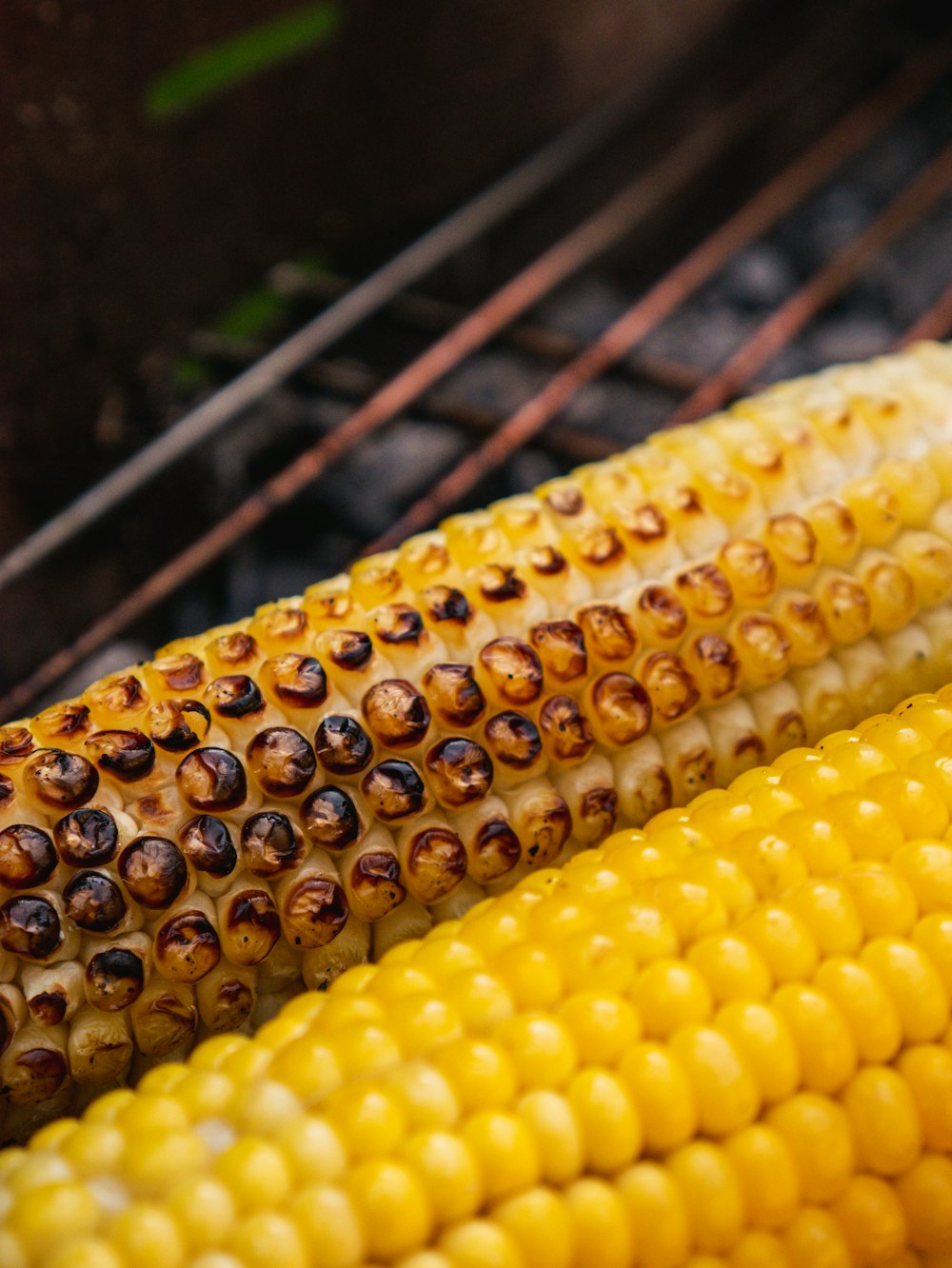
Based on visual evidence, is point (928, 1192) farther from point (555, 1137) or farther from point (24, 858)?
point (24, 858)

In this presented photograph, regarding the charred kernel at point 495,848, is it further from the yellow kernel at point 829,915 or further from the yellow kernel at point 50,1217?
the yellow kernel at point 50,1217

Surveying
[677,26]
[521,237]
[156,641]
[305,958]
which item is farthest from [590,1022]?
[677,26]

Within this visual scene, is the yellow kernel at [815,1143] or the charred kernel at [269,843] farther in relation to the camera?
the charred kernel at [269,843]

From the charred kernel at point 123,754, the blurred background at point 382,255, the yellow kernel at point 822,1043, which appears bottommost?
the yellow kernel at point 822,1043

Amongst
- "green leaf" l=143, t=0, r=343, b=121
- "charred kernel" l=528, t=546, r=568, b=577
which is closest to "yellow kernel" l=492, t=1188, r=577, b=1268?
"charred kernel" l=528, t=546, r=568, b=577

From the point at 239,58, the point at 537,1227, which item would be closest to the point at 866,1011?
the point at 537,1227

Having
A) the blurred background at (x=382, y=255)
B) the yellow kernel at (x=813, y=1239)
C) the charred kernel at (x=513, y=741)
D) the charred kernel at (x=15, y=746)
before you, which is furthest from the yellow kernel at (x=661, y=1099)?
the blurred background at (x=382, y=255)
